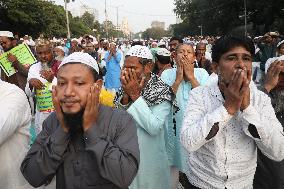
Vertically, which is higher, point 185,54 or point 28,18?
point 28,18

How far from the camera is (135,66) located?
321 cm

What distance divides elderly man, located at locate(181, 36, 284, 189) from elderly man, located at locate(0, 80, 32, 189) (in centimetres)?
108

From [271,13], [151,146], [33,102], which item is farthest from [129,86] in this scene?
[271,13]

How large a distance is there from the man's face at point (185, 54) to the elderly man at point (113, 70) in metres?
5.89

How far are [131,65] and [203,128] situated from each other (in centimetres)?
136

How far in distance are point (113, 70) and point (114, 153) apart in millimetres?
8599

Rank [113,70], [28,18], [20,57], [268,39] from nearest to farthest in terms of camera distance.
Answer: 1. [20,57]
2. [268,39]
3. [113,70]
4. [28,18]

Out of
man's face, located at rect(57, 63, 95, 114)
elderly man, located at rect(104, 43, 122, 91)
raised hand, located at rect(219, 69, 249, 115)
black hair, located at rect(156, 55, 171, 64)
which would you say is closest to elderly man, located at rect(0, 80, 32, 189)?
man's face, located at rect(57, 63, 95, 114)

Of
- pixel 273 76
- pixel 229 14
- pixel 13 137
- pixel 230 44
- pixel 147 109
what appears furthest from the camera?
pixel 229 14

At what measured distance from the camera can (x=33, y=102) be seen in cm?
551

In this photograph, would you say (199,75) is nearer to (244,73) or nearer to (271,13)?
(244,73)

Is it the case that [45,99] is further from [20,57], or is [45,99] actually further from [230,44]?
[230,44]

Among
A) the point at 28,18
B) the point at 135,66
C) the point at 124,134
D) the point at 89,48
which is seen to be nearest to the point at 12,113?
the point at 124,134

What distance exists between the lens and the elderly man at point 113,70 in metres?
10.3
